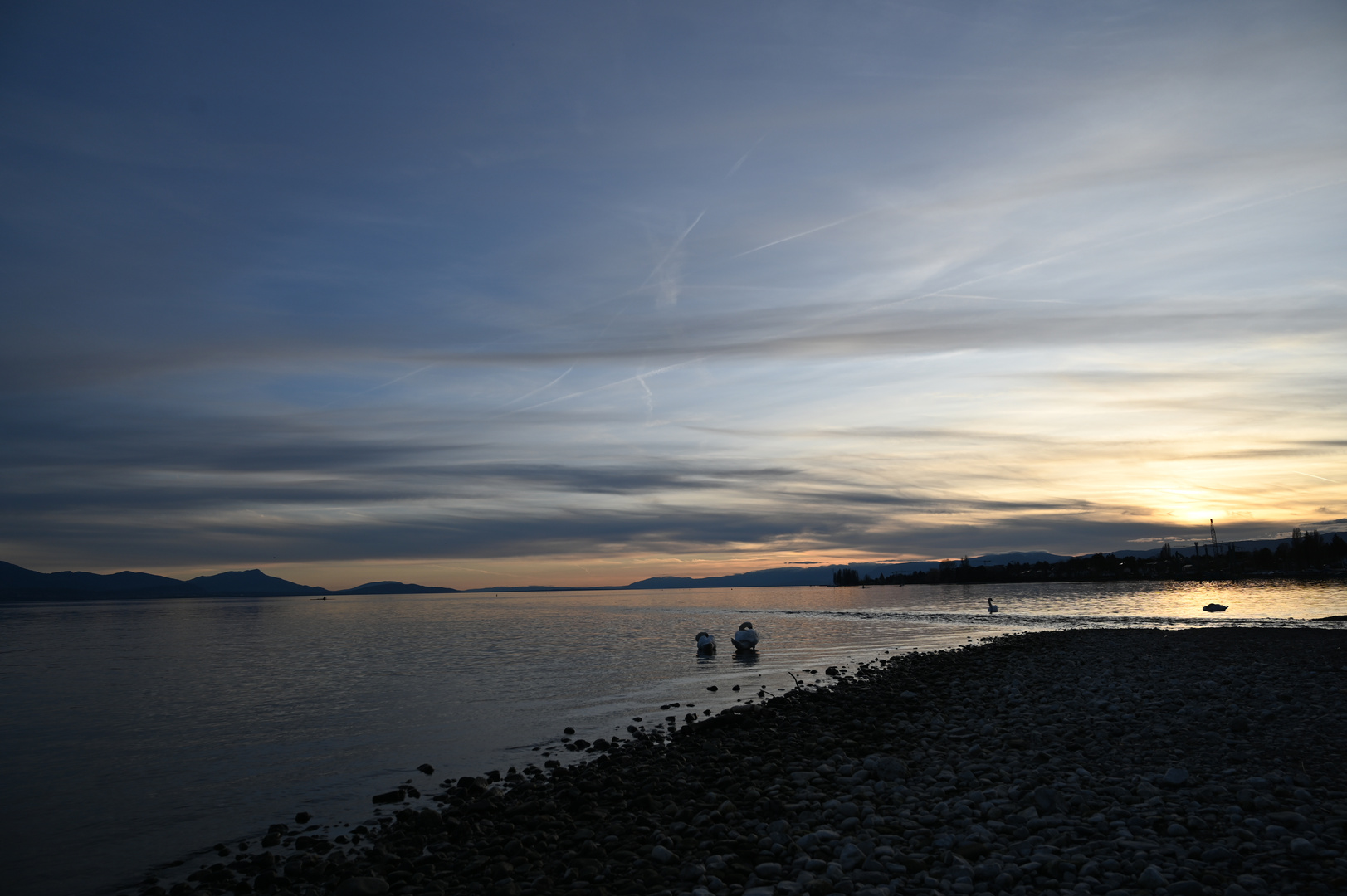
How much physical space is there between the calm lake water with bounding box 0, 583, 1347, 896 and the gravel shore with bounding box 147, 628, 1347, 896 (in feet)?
8.37

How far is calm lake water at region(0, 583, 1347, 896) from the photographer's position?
47.4 feet

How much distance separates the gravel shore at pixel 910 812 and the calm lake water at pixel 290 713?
2.55m

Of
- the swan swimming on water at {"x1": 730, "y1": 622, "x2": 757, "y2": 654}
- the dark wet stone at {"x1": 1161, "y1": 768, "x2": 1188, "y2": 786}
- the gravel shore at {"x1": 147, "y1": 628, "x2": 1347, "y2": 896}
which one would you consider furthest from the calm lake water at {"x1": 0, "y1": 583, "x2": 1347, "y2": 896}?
the dark wet stone at {"x1": 1161, "y1": 768, "x2": 1188, "y2": 786}

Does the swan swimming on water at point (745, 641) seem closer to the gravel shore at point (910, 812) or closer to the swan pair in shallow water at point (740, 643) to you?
the swan pair in shallow water at point (740, 643)

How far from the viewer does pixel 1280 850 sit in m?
8.21

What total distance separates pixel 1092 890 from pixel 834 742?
8661mm

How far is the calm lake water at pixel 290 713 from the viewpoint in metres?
14.5

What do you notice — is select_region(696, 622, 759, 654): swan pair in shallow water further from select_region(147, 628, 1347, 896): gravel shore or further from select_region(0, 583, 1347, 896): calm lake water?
select_region(147, 628, 1347, 896): gravel shore

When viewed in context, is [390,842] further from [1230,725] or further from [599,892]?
[1230,725]

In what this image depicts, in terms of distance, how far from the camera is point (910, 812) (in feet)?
36.0

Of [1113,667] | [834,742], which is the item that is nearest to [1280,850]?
[834,742]

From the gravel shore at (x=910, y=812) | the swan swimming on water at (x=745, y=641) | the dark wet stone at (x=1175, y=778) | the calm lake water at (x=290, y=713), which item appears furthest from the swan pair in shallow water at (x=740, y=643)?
the dark wet stone at (x=1175, y=778)

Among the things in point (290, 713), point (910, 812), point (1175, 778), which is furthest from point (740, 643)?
point (1175, 778)

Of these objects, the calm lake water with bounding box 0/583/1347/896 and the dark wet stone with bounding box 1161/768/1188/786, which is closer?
the dark wet stone with bounding box 1161/768/1188/786
